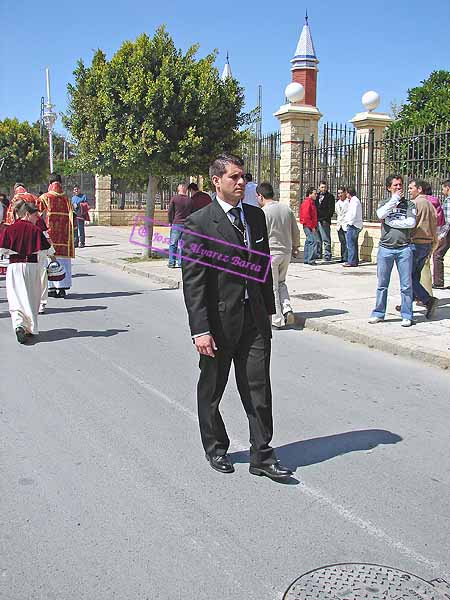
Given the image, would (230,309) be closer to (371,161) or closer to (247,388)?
(247,388)

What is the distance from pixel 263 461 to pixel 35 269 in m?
5.37

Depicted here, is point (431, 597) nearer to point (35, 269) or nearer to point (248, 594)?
point (248, 594)

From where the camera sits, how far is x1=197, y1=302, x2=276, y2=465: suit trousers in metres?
4.58

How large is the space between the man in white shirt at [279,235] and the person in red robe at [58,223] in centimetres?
428

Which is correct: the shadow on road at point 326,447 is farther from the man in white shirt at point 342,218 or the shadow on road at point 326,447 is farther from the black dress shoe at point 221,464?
the man in white shirt at point 342,218

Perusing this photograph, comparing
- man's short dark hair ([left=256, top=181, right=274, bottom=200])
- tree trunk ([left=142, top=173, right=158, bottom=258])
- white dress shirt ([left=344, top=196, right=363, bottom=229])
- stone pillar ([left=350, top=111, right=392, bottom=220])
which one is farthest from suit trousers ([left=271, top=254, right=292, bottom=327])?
stone pillar ([left=350, top=111, right=392, bottom=220])

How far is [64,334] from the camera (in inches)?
364

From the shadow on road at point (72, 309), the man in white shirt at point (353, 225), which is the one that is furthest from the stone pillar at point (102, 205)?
the shadow on road at point (72, 309)

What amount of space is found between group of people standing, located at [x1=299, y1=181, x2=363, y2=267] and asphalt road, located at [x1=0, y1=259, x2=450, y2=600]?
8096 millimetres

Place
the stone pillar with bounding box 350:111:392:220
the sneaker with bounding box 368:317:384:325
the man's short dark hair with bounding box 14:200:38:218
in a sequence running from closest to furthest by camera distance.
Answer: the man's short dark hair with bounding box 14:200:38:218 → the sneaker with bounding box 368:317:384:325 → the stone pillar with bounding box 350:111:392:220

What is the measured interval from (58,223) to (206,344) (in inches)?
334

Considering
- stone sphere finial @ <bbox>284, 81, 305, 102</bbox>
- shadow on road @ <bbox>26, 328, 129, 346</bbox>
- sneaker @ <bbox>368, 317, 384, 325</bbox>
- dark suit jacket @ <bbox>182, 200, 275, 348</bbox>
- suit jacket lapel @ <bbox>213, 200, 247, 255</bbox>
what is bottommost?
shadow on road @ <bbox>26, 328, 129, 346</bbox>

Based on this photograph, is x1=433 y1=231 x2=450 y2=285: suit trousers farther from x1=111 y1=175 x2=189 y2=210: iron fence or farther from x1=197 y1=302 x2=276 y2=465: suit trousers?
x1=111 y1=175 x2=189 y2=210: iron fence

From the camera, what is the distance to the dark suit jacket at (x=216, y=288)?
4.45 meters
